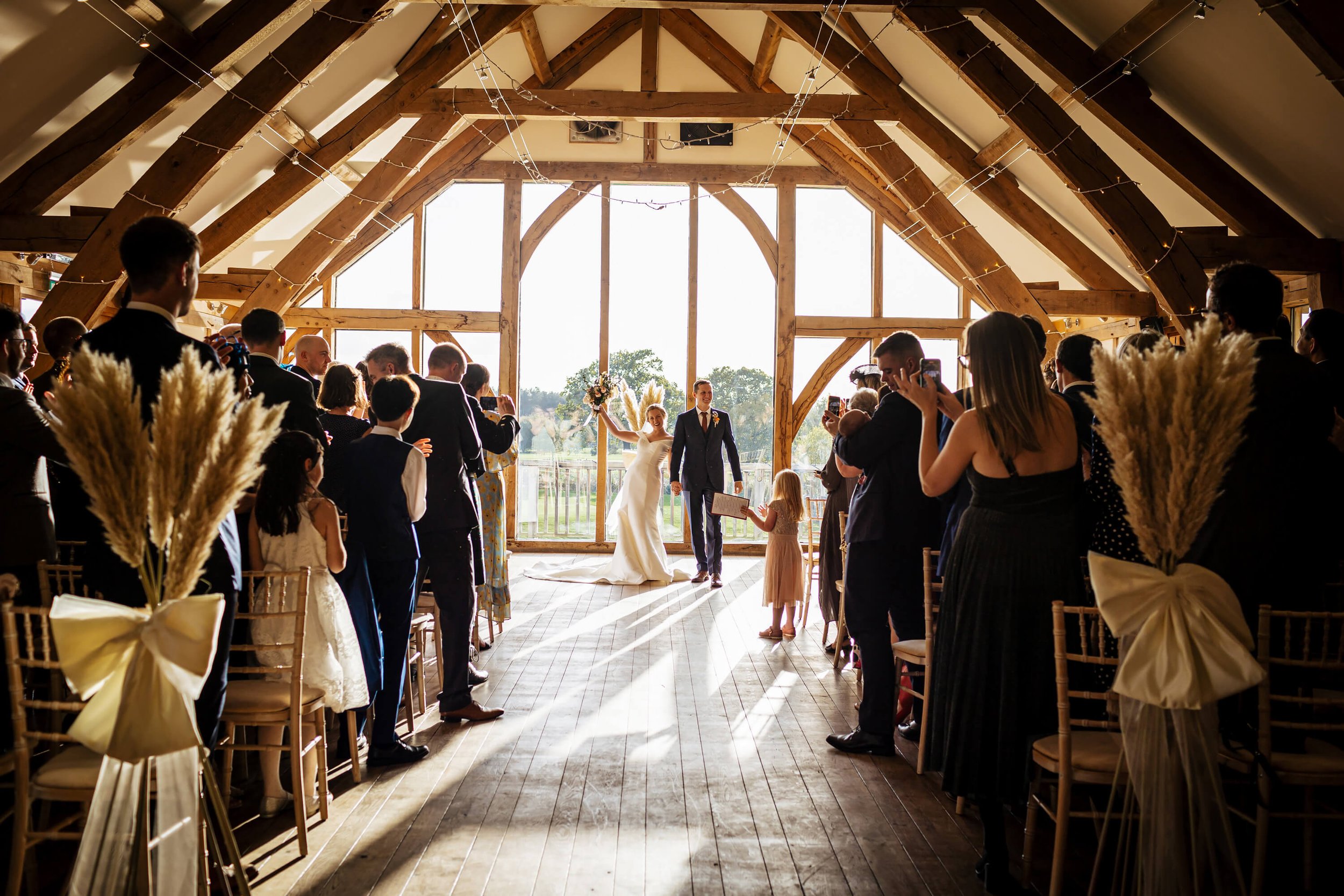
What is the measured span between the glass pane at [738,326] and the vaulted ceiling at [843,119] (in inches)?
71.4

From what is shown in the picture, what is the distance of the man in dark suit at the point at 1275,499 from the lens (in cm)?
251

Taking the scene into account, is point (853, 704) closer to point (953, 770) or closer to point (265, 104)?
point (953, 770)

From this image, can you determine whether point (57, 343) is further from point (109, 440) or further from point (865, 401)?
point (865, 401)

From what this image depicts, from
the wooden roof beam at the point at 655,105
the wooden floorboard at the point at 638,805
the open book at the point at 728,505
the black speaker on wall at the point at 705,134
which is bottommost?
the wooden floorboard at the point at 638,805

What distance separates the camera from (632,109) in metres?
8.26

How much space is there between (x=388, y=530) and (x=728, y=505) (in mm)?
3744

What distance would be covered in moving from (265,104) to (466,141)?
13.4 feet

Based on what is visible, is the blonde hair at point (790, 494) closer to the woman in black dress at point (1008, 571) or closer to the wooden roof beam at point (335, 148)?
the woman in black dress at point (1008, 571)

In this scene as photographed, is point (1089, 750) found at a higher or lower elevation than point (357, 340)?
lower

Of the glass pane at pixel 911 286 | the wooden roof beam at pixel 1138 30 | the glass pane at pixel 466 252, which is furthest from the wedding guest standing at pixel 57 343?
the glass pane at pixel 911 286

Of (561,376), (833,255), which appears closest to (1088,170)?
(833,255)

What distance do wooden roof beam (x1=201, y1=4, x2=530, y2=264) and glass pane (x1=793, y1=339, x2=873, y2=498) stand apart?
184 inches

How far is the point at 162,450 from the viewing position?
1.70m

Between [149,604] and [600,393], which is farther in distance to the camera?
[600,393]
